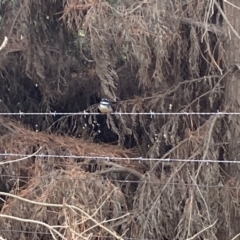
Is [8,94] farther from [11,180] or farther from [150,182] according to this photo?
[150,182]

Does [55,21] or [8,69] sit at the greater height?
[55,21]

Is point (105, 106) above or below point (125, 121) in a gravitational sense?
above

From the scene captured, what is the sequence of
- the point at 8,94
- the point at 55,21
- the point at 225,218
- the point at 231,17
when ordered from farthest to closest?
the point at 8,94
the point at 55,21
the point at 231,17
the point at 225,218

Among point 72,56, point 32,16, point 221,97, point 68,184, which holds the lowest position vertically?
point 68,184

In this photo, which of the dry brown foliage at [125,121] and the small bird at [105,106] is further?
the small bird at [105,106]

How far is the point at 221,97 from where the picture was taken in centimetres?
433

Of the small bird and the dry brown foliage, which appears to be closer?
the dry brown foliage

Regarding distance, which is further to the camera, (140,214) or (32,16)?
(32,16)

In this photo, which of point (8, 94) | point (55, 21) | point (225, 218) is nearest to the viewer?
point (225, 218)

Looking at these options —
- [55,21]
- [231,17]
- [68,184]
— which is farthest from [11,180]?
[231,17]

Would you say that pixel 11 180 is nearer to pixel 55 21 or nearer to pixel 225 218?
pixel 55 21

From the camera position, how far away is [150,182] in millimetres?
4199

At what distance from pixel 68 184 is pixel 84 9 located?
3.66 feet

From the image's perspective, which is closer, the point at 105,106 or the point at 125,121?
the point at 105,106
